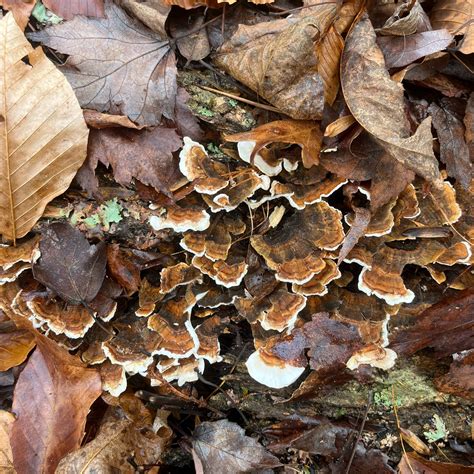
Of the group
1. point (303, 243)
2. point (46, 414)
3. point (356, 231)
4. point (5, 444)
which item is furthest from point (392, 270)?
point (5, 444)

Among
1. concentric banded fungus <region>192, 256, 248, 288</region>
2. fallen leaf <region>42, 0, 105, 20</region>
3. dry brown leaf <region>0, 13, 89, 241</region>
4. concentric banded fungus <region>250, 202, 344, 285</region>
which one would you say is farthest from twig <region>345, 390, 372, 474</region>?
fallen leaf <region>42, 0, 105, 20</region>

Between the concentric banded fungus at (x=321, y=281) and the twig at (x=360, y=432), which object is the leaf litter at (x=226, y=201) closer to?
the concentric banded fungus at (x=321, y=281)

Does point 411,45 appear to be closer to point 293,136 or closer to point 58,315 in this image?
point 293,136

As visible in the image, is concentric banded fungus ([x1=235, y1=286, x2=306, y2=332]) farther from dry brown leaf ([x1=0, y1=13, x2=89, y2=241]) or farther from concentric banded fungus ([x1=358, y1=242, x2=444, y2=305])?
dry brown leaf ([x1=0, y1=13, x2=89, y2=241])

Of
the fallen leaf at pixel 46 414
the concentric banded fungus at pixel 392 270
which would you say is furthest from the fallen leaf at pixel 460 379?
the fallen leaf at pixel 46 414

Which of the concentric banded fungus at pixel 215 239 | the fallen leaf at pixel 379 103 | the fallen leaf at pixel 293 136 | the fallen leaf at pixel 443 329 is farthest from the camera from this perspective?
the fallen leaf at pixel 443 329

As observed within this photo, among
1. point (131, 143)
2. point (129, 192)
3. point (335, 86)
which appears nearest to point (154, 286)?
point (129, 192)
